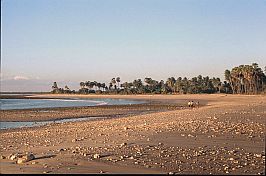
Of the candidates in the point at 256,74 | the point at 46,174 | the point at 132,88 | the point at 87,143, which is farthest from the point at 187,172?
the point at 132,88

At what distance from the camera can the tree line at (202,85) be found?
116500 mm

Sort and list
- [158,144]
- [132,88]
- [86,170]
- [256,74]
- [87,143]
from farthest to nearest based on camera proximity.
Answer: [132,88] → [256,74] → [87,143] → [158,144] → [86,170]

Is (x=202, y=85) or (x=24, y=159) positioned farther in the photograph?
(x=202, y=85)

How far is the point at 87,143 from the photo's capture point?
14.5 meters

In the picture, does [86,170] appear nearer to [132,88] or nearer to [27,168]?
[27,168]

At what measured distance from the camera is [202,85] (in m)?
142

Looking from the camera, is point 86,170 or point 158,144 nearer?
point 86,170

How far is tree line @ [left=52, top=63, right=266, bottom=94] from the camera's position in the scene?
116500 millimetres

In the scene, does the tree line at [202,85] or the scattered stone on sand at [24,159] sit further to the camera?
the tree line at [202,85]

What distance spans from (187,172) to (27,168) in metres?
4.34

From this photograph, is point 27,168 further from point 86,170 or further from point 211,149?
point 211,149

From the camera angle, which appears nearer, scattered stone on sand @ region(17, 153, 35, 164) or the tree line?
scattered stone on sand @ region(17, 153, 35, 164)

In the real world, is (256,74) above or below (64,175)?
above

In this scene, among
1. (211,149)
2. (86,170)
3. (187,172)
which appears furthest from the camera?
(211,149)
